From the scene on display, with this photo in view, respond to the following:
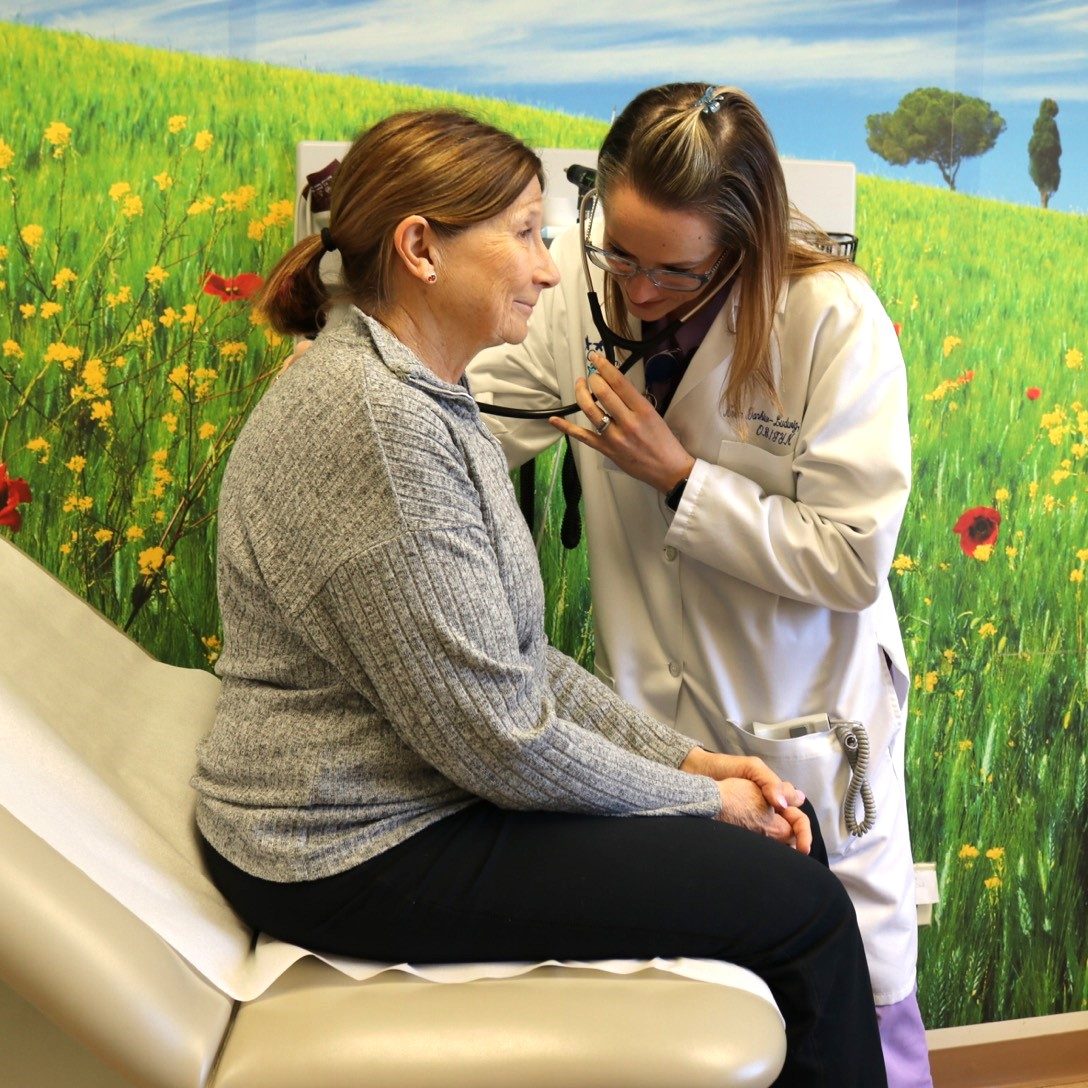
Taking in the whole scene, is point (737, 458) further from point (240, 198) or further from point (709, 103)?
point (240, 198)

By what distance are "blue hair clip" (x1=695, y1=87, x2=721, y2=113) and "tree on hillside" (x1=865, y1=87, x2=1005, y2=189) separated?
0.83 m

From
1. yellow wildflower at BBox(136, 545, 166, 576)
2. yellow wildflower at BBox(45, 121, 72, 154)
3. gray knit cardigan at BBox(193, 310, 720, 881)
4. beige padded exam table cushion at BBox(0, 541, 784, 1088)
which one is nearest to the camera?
beige padded exam table cushion at BBox(0, 541, 784, 1088)

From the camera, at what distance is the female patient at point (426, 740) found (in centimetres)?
115

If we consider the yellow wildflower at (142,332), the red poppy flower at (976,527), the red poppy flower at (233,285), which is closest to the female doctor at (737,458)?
the red poppy flower at (233,285)

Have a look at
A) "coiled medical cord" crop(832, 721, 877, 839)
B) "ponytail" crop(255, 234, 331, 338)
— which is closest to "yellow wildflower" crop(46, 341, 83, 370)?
"ponytail" crop(255, 234, 331, 338)

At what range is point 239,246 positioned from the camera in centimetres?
185

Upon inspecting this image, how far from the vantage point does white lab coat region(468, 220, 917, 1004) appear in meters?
1.52

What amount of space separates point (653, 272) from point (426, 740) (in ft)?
2.13

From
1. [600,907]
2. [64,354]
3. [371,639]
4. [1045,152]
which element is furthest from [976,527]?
[64,354]

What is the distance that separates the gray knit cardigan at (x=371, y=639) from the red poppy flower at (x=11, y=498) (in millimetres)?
727

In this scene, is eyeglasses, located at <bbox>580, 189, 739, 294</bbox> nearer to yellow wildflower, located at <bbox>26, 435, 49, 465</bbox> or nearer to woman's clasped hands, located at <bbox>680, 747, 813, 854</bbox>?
woman's clasped hands, located at <bbox>680, 747, 813, 854</bbox>

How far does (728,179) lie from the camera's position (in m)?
1.43

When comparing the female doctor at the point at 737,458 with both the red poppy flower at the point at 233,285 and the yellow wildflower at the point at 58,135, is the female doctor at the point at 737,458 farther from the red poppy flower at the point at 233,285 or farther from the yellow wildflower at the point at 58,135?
the yellow wildflower at the point at 58,135

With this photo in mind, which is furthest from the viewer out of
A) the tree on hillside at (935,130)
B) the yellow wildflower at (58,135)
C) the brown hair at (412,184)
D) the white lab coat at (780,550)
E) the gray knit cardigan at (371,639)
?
the tree on hillside at (935,130)
